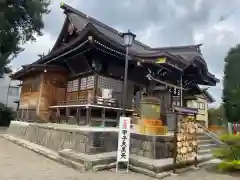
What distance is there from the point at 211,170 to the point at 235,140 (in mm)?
1375

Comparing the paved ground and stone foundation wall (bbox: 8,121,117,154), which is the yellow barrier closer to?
stone foundation wall (bbox: 8,121,117,154)

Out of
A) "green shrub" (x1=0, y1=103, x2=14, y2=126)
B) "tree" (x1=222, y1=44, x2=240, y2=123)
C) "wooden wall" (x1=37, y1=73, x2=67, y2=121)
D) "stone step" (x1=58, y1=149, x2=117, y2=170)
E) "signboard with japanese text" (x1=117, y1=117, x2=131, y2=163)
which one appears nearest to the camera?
"stone step" (x1=58, y1=149, x2=117, y2=170)

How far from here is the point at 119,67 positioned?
1254 centimetres

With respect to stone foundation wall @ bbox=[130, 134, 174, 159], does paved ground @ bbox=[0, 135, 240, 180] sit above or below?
below

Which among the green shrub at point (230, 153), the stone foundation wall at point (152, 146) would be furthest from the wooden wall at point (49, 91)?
the green shrub at point (230, 153)

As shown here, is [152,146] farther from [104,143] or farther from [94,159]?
[94,159]

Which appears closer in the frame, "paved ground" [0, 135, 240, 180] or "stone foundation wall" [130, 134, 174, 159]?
"paved ground" [0, 135, 240, 180]

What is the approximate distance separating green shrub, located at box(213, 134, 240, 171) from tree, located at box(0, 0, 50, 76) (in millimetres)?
19082

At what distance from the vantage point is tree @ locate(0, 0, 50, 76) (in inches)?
754

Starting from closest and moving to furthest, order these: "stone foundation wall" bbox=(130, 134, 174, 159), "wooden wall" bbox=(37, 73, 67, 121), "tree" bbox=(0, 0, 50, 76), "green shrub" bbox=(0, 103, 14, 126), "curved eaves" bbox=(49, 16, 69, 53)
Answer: "stone foundation wall" bbox=(130, 134, 174, 159) → "wooden wall" bbox=(37, 73, 67, 121) → "curved eaves" bbox=(49, 16, 69, 53) → "tree" bbox=(0, 0, 50, 76) → "green shrub" bbox=(0, 103, 14, 126)

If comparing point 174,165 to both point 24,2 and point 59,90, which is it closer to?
point 59,90

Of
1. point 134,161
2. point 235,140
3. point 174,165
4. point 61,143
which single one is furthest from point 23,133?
point 235,140

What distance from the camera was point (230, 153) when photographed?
21.2 feet

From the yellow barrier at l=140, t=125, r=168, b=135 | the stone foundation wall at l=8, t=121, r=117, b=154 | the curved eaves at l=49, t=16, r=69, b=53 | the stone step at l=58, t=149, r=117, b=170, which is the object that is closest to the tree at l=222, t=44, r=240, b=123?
the yellow barrier at l=140, t=125, r=168, b=135
